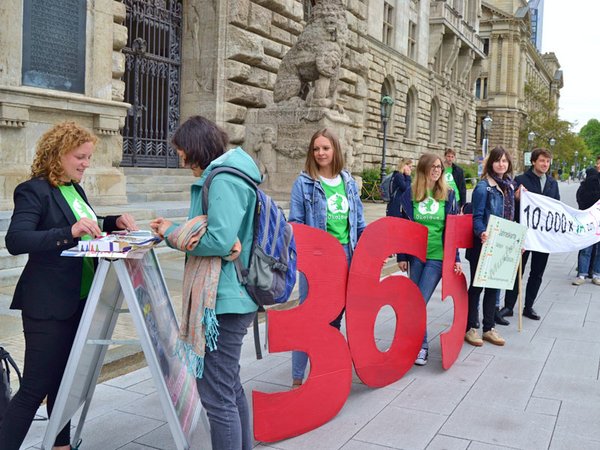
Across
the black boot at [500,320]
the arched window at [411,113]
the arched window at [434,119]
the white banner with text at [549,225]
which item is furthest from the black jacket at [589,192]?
the arched window at [434,119]

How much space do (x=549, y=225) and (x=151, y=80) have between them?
9.65 m

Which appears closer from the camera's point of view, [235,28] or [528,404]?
[528,404]

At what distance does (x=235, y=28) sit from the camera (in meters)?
14.5

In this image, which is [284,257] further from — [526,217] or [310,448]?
[526,217]

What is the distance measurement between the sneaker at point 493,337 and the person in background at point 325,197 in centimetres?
221

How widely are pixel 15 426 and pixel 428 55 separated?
38.0 meters

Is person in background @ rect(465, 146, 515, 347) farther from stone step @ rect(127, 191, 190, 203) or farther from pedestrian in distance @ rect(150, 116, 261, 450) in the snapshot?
stone step @ rect(127, 191, 190, 203)

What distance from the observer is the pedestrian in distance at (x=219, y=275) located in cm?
284

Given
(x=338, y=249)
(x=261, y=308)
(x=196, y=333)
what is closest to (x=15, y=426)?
(x=196, y=333)

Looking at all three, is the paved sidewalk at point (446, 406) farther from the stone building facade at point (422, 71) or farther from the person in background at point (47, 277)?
the stone building facade at point (422, 71)

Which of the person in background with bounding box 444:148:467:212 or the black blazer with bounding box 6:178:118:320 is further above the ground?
the person in background with bounding box 444:148:467:212

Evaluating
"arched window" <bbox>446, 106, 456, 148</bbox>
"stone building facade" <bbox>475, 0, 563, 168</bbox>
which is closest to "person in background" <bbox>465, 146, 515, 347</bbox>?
"arched window" <bbox>446, 106, 456, 148</bbox>

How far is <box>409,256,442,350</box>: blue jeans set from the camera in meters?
5.80

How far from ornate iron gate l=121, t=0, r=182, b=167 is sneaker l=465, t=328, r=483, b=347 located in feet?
27.5
